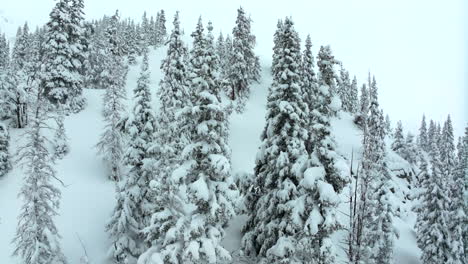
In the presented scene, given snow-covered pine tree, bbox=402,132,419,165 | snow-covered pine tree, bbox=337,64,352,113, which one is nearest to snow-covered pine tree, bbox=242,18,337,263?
snow-covered pine tree, bbox=402,132,419,165

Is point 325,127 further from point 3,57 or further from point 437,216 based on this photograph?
point 3,57

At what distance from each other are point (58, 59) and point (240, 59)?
3033 cm

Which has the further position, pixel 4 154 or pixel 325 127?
pixel 4 154

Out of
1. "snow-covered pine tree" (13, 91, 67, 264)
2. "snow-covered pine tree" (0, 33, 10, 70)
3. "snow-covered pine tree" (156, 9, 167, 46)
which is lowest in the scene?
"snow-covered pine tree" (13, 91, 67, 264)

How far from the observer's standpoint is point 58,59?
4325 cm

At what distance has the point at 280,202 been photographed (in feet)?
76.6

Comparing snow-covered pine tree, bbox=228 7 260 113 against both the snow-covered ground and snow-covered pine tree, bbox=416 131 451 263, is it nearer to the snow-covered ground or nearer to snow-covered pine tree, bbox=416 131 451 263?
the snow-covered ground

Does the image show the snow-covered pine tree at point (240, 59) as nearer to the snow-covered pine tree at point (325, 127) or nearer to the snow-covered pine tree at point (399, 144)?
the snow-covered pine tree at point (399, 144)

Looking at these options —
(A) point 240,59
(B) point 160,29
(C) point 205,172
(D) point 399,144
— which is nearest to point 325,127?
(C) point 205,172

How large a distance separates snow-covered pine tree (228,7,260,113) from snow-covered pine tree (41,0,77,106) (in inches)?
1056

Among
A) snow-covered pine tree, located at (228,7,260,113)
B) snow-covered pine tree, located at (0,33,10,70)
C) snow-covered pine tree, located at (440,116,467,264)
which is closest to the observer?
snow-covered pine tree, located at (440,116,467,264)

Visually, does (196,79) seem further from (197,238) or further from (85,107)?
(85,107)

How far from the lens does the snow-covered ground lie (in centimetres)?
3117

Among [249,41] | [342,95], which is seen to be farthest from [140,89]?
[342,95]
